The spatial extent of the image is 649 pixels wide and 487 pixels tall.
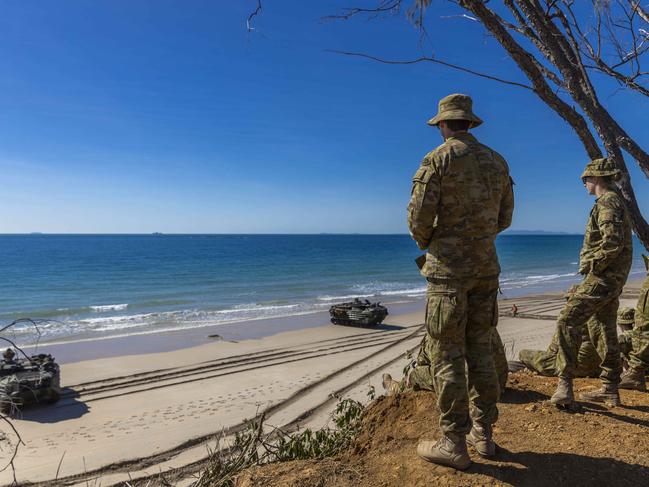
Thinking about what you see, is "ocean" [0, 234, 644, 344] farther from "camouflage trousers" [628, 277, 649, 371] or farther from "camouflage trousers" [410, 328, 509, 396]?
"camouflage trousers" [628, 277, 649, 371]

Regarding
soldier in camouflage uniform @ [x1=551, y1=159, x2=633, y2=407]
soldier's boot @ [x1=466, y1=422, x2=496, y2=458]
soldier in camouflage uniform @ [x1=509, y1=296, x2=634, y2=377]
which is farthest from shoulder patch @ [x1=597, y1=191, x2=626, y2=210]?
soldier's boot @ [x1=466, y1=422, x2=496, y2=458]

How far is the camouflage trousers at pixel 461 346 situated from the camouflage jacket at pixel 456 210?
11 centimetres

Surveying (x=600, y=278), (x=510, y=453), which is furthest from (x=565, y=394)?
(x=510, y=453)

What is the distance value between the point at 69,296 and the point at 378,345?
29082 millimetres

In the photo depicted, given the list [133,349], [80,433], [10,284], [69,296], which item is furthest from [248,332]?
[10,284]

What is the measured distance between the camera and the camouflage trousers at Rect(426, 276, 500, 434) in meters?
3.07

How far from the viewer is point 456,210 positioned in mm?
3129

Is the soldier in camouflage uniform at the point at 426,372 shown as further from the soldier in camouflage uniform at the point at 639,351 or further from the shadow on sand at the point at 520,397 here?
the soldier in camouflage uniform at the point at 639,351

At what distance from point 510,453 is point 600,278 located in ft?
6.38

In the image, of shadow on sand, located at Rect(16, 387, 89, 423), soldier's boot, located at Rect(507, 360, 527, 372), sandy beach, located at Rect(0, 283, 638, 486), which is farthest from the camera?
shadow on sand, located at Rect(16, 387, 89, 423)

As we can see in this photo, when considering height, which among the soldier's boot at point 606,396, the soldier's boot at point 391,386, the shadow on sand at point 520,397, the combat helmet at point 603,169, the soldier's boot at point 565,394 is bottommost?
the soldier's boot at point 391,386

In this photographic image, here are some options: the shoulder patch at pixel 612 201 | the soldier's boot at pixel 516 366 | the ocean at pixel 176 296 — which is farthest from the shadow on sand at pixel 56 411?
the shoulder patch at pixel 612 201

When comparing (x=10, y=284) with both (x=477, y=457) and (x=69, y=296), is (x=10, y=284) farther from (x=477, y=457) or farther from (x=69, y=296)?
(x=477, y=457)

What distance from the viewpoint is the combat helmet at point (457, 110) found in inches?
127
